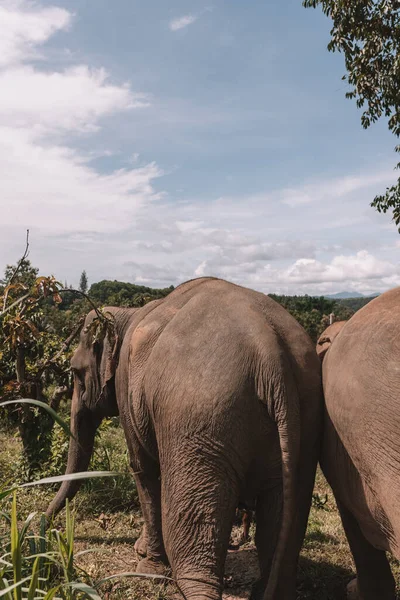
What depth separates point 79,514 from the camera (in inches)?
216

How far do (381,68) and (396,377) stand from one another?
874cm

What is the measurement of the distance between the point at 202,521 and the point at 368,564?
4.34 ft

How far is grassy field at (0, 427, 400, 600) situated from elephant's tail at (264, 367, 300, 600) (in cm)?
98

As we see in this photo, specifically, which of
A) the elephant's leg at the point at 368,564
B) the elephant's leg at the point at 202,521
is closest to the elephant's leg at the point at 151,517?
the elephant's leg at the point at 202,521

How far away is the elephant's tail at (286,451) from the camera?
2.77m

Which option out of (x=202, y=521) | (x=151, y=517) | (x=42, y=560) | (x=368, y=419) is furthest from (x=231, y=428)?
(x=151, y=517)

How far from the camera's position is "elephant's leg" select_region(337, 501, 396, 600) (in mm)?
3479

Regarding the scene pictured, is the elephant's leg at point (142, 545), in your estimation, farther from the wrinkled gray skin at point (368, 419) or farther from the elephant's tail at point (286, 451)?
the wrinkled gray skin at point (368, 419)

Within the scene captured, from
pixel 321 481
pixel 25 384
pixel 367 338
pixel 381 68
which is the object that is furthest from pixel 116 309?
pixel 381 68

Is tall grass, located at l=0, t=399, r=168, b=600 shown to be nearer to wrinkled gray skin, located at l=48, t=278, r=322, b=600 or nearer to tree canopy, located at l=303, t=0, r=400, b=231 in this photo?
wrinkled gray skin, located at l=48, t=278, r=322, b=600

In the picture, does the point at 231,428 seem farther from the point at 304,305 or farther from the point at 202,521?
the point at 304,305

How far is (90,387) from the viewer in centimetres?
508

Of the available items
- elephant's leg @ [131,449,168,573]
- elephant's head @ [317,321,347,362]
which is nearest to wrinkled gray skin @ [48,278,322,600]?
elephant's head @ [317,321,347,362]

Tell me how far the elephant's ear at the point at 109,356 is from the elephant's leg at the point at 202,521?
1.86 metres
